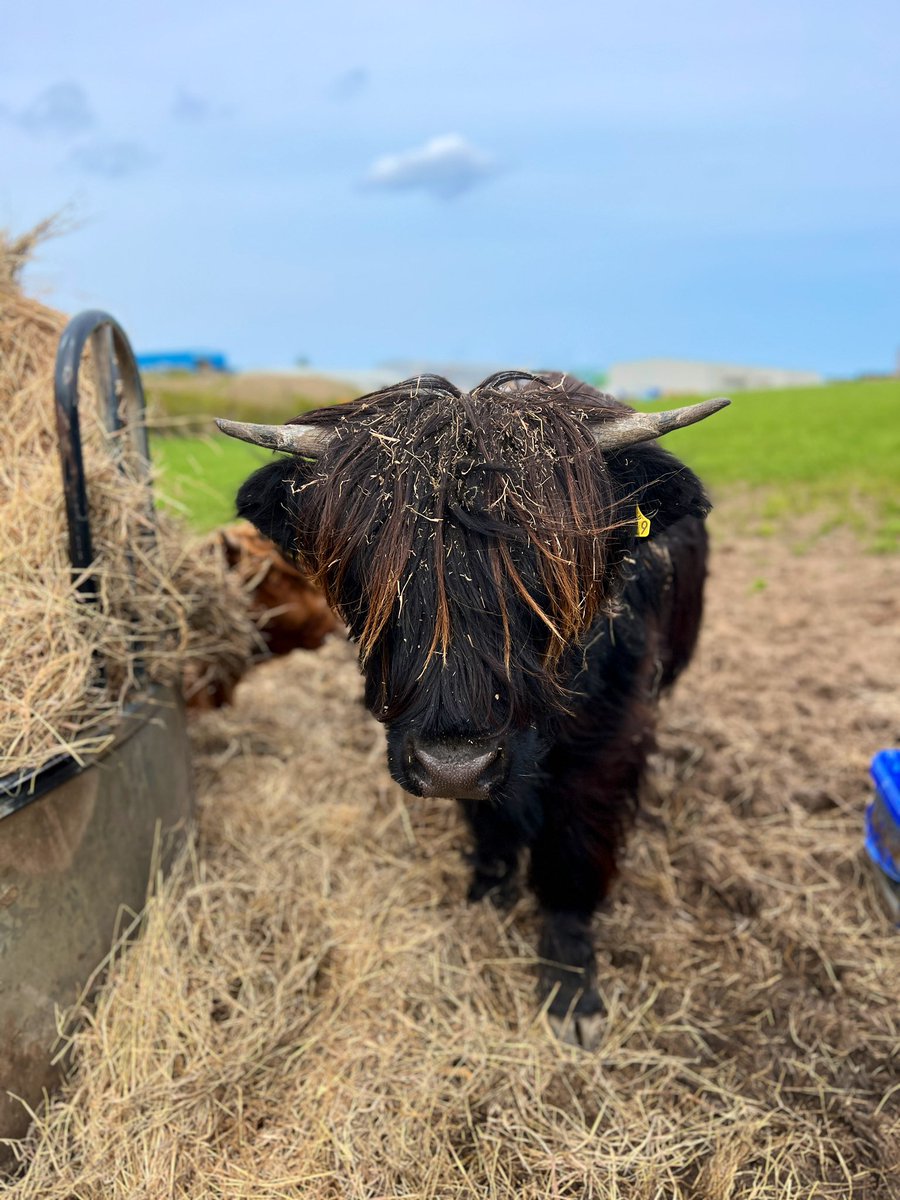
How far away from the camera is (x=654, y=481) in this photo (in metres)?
2.37

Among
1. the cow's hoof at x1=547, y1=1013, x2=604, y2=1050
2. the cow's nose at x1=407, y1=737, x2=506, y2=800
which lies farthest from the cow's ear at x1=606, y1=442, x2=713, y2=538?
the cow's hoof at x1=547, y1=1013, x2=604, y2=1050

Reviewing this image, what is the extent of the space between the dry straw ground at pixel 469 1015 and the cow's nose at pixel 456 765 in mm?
1108

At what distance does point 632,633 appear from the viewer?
284 cm

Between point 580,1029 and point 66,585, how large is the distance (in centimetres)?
231

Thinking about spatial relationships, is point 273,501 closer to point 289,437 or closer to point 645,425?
point 289,437

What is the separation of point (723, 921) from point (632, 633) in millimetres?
1356

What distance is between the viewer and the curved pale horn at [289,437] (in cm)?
235

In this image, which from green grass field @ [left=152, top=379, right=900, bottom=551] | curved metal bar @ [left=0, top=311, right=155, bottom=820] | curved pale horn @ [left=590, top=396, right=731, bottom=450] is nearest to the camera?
curved pale horn @ [left=590, top=396, right=731, bottom=450]

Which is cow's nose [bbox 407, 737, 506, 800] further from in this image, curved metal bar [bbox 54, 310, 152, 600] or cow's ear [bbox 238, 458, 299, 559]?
curved metal bar [bbox 54, 310, 152, 600]

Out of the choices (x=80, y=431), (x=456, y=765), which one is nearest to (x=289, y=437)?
(x=456, y=765)

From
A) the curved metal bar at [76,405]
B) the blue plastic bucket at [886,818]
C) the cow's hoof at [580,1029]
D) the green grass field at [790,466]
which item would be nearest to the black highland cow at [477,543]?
the curved metal bar at [76,405]

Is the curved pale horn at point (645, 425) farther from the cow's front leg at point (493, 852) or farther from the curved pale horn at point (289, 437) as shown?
the cow's front leg at point (493, 852)

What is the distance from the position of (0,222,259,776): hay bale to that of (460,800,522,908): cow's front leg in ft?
4.19

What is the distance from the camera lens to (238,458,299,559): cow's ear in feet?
8.25
